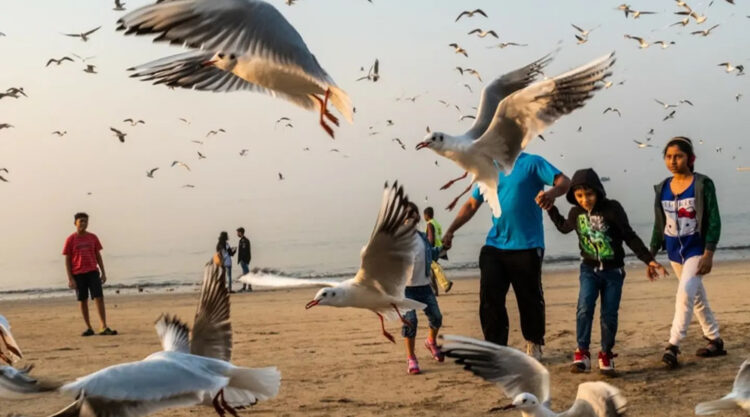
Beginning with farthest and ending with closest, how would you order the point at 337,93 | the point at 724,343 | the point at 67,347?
the point at 67,347
the point at 724,343
the point at 337,93

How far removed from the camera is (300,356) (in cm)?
883

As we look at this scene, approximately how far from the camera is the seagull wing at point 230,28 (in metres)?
5.31

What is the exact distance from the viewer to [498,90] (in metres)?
7.62

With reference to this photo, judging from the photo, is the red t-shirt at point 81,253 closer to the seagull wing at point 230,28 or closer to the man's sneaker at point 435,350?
the man's sneaker at point 435,350

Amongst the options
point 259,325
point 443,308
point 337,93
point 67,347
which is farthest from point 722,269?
point 337,93

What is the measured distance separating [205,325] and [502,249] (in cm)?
272

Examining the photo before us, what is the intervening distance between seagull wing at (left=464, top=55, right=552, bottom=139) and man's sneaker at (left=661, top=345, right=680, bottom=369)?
2.20m

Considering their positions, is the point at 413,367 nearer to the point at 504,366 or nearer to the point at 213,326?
the point at 213,326

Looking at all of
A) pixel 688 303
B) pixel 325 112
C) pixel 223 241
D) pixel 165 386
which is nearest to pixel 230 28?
pixel 325 112

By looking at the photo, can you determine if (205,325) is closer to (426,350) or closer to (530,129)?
(530,129)

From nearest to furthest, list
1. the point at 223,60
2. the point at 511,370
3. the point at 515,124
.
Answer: the point at 511,370
the point at 223,60
the point at 515,124

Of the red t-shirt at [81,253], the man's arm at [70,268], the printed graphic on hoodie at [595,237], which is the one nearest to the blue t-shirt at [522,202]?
the printed graphic on hoodie at [595,237]

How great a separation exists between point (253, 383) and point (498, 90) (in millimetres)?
3751

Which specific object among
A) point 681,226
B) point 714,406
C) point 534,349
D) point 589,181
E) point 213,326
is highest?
point 589,181
